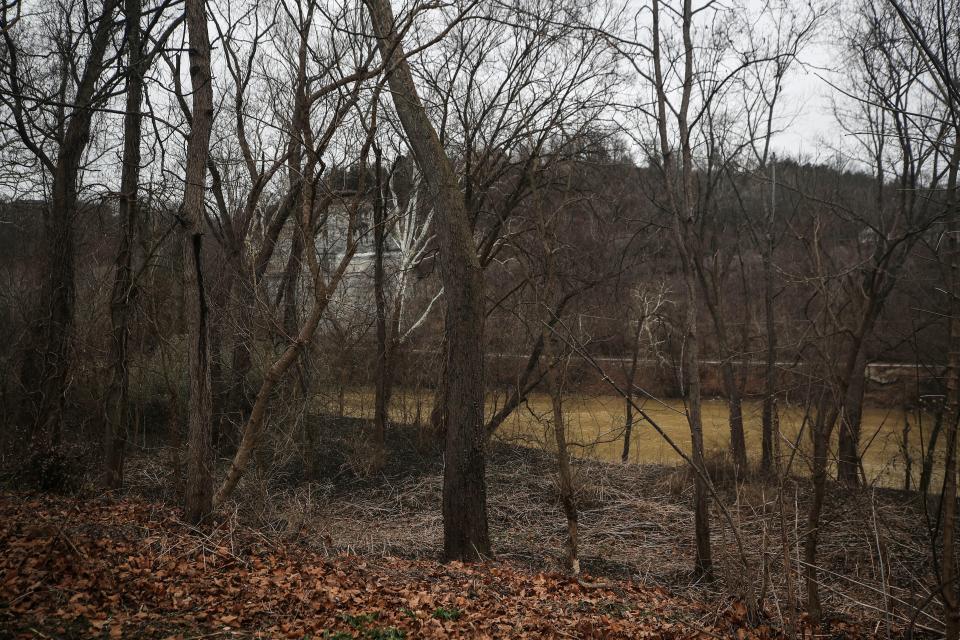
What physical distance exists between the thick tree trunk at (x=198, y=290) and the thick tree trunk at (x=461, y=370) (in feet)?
5.90

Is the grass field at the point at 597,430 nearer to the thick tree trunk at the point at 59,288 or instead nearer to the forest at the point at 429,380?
the forest at the point at 429,380

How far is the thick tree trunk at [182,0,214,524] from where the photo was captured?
258 inches

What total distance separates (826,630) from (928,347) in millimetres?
6896

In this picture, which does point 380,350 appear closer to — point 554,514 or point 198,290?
point 554,514

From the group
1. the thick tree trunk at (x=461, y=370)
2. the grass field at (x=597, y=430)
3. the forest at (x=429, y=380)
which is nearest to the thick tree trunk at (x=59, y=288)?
the forest at (x=429, y=380)

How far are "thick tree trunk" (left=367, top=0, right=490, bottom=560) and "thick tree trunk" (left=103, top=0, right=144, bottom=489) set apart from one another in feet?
12.3

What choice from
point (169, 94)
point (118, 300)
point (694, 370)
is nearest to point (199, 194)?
point (118, 300)

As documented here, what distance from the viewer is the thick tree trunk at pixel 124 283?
28.1 feet

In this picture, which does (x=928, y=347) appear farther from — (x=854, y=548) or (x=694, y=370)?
(x=694, y=370)

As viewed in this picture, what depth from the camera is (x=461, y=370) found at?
7.15 m

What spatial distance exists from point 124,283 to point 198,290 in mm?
2737

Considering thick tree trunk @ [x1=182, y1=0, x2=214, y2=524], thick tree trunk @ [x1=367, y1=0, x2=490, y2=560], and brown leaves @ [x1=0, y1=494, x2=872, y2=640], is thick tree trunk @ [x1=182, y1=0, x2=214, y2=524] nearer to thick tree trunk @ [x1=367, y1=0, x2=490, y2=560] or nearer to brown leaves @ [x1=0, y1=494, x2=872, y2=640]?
brown leaves @ [x1=0, y1=494, x2=872, y2=640]

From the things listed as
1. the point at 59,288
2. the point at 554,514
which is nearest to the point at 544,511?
the point at 554,514

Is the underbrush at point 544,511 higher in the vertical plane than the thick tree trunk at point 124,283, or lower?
lower
